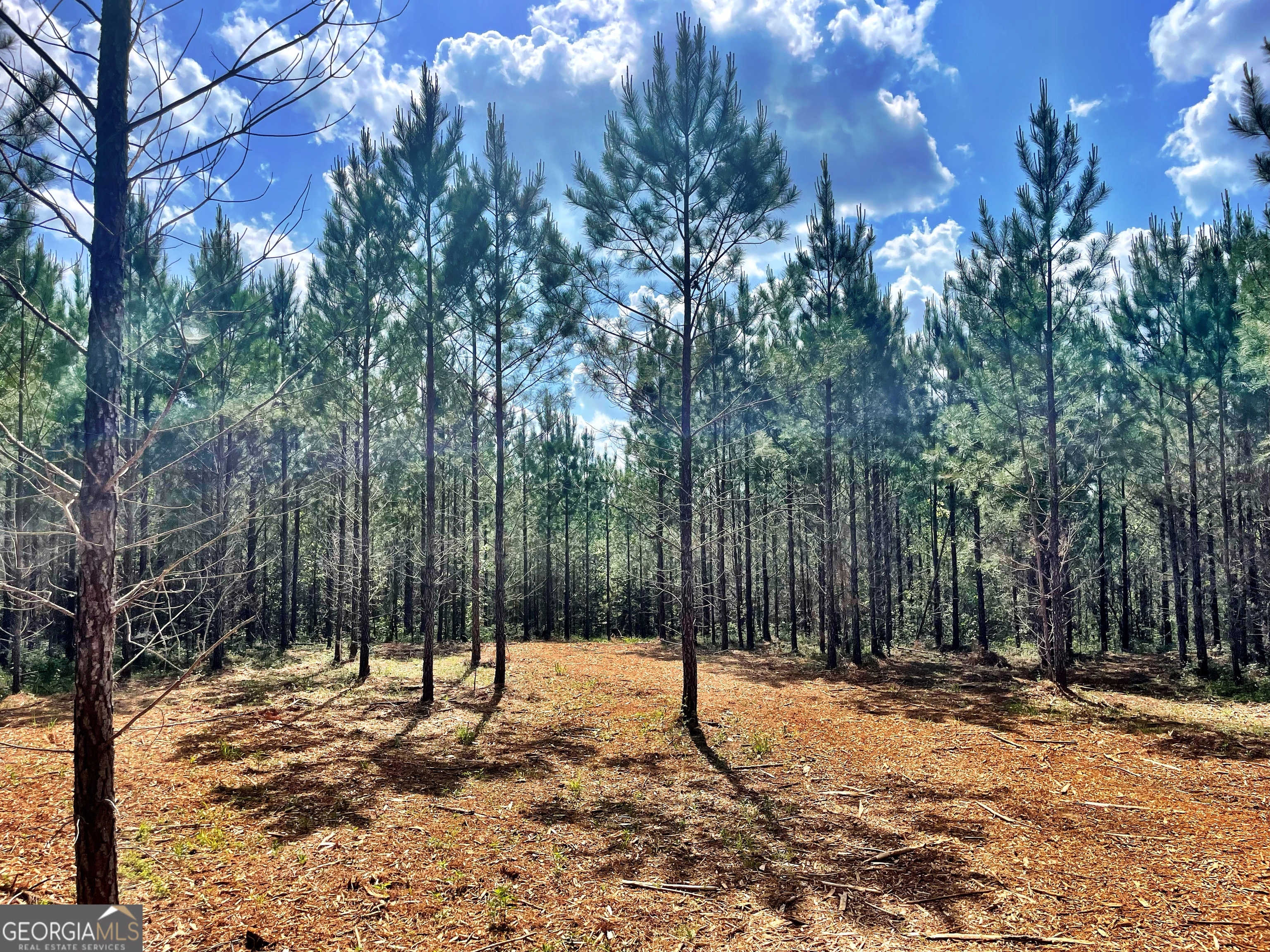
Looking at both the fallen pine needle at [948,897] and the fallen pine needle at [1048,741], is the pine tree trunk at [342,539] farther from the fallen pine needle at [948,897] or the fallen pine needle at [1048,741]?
the fallen pine needle at [1048,741]

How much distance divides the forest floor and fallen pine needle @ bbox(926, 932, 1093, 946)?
22mm

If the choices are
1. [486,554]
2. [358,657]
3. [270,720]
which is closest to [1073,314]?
[486,554]

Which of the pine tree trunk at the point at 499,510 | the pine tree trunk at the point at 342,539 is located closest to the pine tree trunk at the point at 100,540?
the pine tree trunk at the point at 499,510

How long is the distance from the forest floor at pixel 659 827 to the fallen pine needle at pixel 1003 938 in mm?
22

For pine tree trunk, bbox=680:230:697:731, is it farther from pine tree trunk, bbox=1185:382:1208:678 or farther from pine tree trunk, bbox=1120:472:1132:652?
pine tree trunk, bbox=1120:472:1132:652

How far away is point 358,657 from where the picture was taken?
15609 mm

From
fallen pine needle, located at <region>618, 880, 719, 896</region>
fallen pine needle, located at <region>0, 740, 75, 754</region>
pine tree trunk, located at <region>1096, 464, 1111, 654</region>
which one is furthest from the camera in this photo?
pine tree trunk, located at <region>1096, 464, 1111, 654</region>

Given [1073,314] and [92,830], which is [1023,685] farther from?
[92,830]

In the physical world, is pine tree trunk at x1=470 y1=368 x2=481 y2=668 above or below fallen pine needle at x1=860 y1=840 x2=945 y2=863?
above

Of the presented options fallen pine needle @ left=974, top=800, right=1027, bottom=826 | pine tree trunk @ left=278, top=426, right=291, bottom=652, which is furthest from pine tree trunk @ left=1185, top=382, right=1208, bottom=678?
pine tree trunk @ left=278, top=426, right=291, bottom=652
